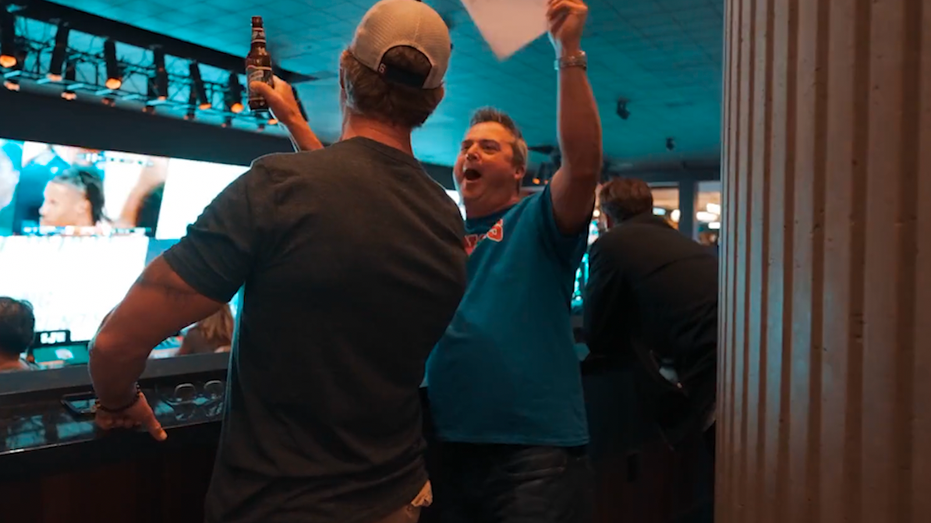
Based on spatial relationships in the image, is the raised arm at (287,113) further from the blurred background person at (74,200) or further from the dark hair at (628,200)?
the blurred background person at (74,200)

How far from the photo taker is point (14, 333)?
8.36ft

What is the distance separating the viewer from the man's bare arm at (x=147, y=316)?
0.83 metres

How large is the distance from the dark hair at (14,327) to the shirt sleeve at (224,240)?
6.91ft

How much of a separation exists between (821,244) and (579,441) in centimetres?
61

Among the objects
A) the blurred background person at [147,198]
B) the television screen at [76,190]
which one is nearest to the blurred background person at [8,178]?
the television screen at [76,190]

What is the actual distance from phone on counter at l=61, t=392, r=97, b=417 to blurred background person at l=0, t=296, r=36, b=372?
3.50 ft

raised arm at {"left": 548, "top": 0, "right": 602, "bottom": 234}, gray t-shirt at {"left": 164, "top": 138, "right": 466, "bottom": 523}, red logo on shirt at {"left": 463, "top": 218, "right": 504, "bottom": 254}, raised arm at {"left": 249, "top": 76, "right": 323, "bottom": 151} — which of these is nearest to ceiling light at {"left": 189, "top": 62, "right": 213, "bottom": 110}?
raised arm at {"left": 249, "top": 76, "right": 323, "bottom": 151}

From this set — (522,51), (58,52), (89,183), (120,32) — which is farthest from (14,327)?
(522,51)

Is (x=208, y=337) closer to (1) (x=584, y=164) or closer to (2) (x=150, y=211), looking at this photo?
(2) (x=150, y=211)

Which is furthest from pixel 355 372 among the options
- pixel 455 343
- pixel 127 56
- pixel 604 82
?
pixel 127 56

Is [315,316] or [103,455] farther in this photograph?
[103,455]

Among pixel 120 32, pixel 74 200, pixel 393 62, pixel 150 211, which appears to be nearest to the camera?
pixel 393 62

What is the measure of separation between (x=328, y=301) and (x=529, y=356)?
535 mm

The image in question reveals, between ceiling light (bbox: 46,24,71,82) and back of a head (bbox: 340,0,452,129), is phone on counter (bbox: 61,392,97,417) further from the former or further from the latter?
ceiling light (bbox: 46,24,71,82)
